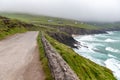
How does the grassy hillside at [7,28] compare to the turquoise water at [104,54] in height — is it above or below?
above

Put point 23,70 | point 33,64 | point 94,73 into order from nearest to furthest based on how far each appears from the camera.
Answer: point 23,70, point 33,64, point 94,73

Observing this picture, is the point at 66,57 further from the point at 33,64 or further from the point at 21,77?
the point at 21,77

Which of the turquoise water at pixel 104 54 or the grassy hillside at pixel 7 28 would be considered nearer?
the turquoise water at pixel 104 54

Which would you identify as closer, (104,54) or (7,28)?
(7,28)

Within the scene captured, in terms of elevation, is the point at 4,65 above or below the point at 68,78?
below

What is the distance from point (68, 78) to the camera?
16641 millimetres

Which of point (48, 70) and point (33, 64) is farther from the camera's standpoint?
point (33, 64)

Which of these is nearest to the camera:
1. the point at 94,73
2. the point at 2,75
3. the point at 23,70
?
the point at 2,75

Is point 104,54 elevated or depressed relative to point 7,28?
depressed

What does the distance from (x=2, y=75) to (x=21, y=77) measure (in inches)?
82.3

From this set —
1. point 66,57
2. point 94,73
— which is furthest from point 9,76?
point 94,73

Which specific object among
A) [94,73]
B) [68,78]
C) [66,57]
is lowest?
[94,73]

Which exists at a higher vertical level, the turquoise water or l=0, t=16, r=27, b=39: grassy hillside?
l=0, t=16, r=27, b=39: grassy hillside

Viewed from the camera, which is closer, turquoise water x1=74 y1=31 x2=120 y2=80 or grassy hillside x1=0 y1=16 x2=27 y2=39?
turquoise water x1=74 y1=31 x2=120 y2=80
